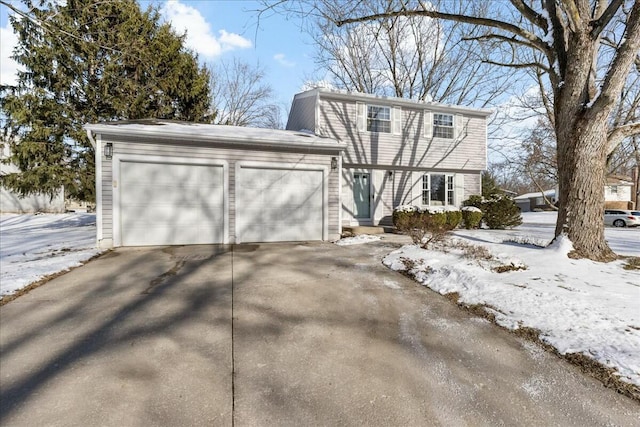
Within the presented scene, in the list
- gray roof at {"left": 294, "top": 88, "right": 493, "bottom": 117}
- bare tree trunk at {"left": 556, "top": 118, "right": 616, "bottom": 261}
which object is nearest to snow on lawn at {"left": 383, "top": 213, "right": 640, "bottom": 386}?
bare tree trunk at {"left": 556, "top": 118, "right": 616, "bottom": 261}

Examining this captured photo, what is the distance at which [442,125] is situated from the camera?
13.5m

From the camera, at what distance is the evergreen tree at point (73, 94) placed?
1239 cm

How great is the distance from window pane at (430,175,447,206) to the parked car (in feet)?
44.4

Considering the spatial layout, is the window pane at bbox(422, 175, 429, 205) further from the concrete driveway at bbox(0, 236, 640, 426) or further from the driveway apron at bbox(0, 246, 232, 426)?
the driveway apron at bbox(0, 246, 232, 426)

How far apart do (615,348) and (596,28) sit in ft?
18.8

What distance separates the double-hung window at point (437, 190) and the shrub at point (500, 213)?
145 cm

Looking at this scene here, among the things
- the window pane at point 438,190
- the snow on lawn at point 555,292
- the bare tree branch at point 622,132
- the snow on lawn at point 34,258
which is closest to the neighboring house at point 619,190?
the window pane at point 438,190

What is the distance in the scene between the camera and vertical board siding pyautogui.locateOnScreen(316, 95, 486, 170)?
12.0 m

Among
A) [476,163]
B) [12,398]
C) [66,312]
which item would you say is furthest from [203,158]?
[476,163]

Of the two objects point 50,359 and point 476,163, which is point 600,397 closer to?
point 50,359

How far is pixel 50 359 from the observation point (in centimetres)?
267

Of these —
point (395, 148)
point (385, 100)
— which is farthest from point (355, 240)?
point (385, 100)

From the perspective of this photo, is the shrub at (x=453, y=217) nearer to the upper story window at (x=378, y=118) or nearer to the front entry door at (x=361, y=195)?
the front entry door at (x=361, y=195)

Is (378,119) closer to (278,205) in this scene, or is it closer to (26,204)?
(278,205)
